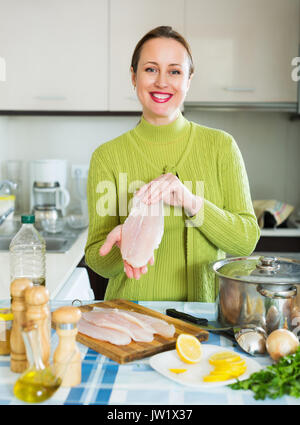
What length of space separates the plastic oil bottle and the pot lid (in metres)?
0.45

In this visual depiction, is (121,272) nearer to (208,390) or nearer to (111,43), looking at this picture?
(208,390)

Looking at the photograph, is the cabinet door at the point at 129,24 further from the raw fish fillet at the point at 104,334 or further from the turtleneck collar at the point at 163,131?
the raw fish fillet at the point at 104,334

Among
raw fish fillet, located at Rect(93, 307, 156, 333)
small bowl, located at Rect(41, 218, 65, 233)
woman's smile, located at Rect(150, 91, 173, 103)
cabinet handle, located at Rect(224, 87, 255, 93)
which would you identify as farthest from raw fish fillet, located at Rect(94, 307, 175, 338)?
Answer: cabinet handle, located at Rect(224, 87, 255, 93)

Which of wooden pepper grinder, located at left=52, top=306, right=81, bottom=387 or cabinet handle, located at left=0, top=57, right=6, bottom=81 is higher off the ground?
cabinet handle, located at left=0, top=57, right=6, bottom=81

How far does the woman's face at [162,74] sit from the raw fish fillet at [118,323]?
2.07 feet

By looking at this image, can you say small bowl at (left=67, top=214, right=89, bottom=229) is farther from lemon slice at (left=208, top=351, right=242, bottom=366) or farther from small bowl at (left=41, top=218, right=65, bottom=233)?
lemon slice at (left=208, top=351, right=242, bottom=366)

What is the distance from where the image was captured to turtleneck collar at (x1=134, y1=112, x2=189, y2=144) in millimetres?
1600

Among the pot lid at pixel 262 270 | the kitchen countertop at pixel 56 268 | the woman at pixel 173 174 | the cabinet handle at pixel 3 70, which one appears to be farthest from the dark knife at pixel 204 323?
the cabinet handle at pixel 3 70

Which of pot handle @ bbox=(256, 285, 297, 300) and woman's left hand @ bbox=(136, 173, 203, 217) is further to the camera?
woman's left hand @ bbox=(136, 173, 203, 217)

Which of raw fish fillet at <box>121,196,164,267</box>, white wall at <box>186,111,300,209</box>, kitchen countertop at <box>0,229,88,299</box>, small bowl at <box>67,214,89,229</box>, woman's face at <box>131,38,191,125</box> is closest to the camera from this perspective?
raw fish fillet at <box>121,196,164,267</box>

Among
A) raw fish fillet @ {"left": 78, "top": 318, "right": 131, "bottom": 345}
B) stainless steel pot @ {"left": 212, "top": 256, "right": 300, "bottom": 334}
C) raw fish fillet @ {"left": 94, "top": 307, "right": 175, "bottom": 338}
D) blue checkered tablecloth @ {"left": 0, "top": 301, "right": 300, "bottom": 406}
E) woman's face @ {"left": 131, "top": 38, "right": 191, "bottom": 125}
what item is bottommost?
blue checkered tablecloth @ {"left": 0, "top": 301, "right": 300, "bottom": 406}

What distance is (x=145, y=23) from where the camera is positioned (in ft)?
9.72

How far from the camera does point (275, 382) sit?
894 mm
